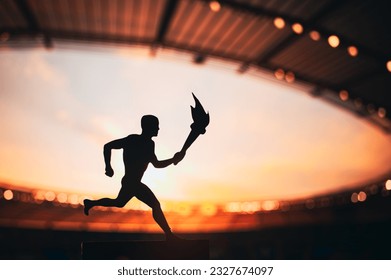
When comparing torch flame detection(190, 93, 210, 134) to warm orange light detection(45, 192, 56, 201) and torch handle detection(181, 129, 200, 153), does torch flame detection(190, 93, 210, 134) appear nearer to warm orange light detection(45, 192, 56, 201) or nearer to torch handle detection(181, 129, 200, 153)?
torch handle detection(181, 129, 200, 153)

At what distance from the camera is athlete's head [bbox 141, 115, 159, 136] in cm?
572

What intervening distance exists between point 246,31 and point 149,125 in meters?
8.75

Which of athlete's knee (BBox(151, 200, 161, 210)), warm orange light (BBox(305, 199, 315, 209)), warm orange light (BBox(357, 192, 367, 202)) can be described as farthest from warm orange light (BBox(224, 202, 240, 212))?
athlete's knee (BBox(151, 200, 161, 210))

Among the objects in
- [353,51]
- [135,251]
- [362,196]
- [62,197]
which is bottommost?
[135,251]

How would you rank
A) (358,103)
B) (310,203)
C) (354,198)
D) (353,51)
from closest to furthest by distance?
(353,51)
(358,103)
(354,198)
(310,203)

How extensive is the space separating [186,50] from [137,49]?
6.19 ft

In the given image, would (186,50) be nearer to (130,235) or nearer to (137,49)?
(137,49)

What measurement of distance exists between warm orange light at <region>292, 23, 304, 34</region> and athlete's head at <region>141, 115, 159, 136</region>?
8.62 metres

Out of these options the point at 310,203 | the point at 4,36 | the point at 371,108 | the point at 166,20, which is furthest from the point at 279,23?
the point at 310,203

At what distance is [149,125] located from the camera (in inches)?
225

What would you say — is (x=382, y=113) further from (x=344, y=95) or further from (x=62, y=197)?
(x=62, y=197)
